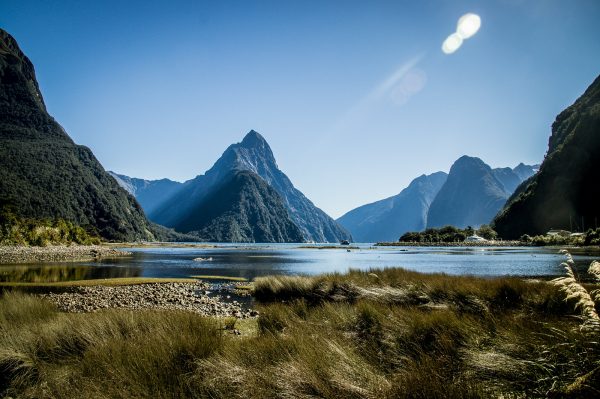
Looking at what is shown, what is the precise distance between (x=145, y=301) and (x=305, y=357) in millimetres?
15262

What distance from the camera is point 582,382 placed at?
339 cm

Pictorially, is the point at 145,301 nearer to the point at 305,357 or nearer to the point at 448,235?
the point at 305,357

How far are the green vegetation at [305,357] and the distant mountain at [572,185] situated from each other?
11126cm

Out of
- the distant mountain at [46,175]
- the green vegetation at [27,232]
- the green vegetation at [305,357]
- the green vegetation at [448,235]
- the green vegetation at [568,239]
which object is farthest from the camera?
the green vegetation at [448,235]

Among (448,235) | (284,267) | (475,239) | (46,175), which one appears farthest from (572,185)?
(46,175)

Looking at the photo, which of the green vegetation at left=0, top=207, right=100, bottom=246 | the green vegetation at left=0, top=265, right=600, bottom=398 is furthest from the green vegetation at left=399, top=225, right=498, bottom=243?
the green vegetation at left=0, top=265, right=600, bottom=398

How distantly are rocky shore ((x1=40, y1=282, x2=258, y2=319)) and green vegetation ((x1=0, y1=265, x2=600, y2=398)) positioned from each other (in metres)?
6.36

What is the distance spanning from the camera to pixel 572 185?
102 meters

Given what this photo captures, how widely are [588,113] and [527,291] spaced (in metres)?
123

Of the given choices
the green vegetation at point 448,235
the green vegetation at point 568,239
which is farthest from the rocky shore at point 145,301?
the green vegetation at point 448,235

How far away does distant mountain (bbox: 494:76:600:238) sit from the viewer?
318 feet

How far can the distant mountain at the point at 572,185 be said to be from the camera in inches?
3816

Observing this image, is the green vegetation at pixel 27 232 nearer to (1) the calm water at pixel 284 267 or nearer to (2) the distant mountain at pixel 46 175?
(1) the calm water at pixel 284 267

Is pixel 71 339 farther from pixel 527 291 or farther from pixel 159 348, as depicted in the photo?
pixel 527 291
